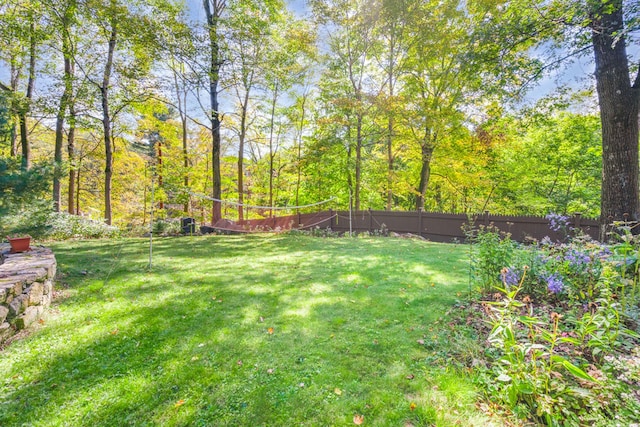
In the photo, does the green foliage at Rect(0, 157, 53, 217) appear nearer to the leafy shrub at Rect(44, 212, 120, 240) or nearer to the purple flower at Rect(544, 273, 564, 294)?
the leafy shrub at Rect(44, 212, 120, 240)

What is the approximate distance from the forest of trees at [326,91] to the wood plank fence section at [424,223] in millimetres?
1612

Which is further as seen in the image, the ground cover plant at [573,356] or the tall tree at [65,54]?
the tall tree at [65,54]

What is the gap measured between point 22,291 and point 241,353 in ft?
7.99

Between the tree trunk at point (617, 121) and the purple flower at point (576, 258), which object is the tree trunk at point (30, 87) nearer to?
the purple flower at point (576, 258)

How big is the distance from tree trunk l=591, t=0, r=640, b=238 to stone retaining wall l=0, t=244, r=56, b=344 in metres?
6.95

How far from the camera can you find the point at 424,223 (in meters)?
9.52

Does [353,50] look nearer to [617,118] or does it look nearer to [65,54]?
[617,118]

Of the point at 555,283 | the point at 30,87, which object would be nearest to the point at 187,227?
the point at 30,87

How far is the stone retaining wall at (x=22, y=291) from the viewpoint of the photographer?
2537 millimetres

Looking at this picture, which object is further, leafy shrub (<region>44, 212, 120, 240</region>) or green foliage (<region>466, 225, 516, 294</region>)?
leafy shrub (<region>44, 212, 120, 240</region>)

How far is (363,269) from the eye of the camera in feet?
15.5

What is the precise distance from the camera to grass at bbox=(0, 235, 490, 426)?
173 centimetres

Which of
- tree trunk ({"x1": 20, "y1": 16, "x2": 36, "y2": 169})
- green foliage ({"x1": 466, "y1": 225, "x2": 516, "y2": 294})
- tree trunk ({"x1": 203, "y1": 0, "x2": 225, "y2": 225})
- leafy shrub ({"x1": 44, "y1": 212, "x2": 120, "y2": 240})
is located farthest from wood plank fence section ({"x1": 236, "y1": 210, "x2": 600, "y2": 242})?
tree trunk ({"x1": 20, "y1": 16, "x2": 36, "y2": 169})

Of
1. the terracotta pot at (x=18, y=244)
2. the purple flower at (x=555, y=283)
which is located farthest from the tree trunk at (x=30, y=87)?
the purple flower at (x=555, y=283)
